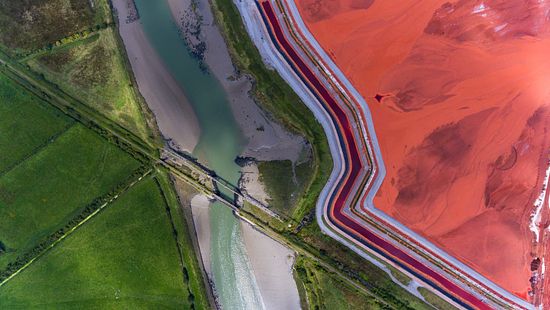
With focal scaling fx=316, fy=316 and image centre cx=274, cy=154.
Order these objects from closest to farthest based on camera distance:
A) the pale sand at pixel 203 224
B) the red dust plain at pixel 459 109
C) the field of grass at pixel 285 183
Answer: the red dust plain at pixel 459 109
the field of grass at pixel 285 183
the pale sand at pixel 203 224

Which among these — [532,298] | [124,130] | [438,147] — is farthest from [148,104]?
[532,298]

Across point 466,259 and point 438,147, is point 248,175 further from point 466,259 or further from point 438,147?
point 466,259

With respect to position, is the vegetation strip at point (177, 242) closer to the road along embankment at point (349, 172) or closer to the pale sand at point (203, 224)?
the pale sand at point (203, 224)

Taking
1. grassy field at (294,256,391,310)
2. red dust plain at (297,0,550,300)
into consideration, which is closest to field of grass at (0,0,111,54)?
red dust plain at (297,0,550,300)

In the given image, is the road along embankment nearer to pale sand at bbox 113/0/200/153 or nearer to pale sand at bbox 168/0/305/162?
pale sand at bbox 168/0/305/162

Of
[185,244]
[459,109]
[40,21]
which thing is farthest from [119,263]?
[459,109]

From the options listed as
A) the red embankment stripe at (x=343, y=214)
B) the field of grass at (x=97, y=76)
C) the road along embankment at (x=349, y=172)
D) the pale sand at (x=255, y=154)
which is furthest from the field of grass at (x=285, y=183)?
the field of grass at (x=97, y=76)
